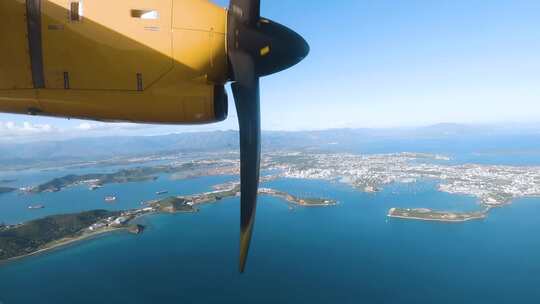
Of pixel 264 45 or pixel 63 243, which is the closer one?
pixel 264 45

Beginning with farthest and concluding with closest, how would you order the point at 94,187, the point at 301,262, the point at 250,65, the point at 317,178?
the point at 317,178, the point at 94,187, the point at 301,262, the point at 250,65

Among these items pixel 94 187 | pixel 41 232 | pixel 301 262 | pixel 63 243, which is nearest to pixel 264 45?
pixel 301 262

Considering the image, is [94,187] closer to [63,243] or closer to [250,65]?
[63,243]

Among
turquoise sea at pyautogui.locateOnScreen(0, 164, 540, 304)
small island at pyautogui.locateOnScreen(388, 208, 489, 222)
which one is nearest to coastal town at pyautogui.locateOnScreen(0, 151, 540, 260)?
small island at pyautogui.locateOnScreen(388, 208, 489, 222)

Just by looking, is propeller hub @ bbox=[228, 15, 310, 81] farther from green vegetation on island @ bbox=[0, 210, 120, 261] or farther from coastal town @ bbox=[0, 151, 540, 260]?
green vegetation on island @ bbox=[0, 210, 120, 261]

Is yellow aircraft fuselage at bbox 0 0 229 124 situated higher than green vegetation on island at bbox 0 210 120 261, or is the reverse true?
yellow aircraft fuselage at bbox 0 0 229 124

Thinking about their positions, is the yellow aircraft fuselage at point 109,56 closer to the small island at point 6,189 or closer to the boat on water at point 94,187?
the boat on water at point 94,187
